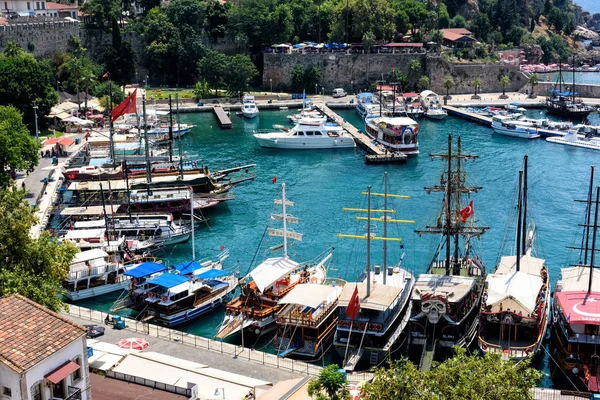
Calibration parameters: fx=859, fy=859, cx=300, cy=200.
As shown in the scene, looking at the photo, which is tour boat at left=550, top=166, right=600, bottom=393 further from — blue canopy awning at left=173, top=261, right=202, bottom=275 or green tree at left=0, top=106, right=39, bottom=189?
green tree at left=0, top=106, right=39, bottom=189

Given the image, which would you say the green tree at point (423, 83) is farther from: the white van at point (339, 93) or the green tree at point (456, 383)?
the green tree at point (456, 383)

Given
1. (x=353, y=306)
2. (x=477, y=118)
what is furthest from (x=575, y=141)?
(x=353, y=306)

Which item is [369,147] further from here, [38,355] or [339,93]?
[38,355]

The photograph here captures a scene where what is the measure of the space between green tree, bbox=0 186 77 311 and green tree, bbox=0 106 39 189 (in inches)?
930

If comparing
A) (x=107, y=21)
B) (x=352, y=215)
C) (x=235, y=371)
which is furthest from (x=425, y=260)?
(x=107, y=21)

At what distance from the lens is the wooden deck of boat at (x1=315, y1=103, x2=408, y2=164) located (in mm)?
86250

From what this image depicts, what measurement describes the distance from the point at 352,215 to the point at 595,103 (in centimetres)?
6223

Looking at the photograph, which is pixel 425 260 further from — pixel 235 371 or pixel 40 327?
pixel 40 327

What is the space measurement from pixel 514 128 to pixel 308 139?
24339mm

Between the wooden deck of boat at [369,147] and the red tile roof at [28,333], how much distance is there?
5998cm

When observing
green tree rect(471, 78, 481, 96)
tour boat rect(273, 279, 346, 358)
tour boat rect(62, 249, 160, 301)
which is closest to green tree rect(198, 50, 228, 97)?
green tree rect(471, 78, 481, 96)

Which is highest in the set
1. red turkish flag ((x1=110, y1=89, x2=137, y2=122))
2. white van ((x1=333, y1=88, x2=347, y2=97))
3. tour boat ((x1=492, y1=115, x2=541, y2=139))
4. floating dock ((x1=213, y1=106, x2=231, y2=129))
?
red turkish flag ((x1=110, y1=89, x2=137, y2=122))

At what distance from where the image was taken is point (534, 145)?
94.1 meters

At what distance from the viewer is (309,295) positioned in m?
45.4
